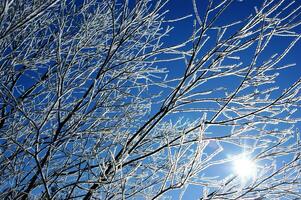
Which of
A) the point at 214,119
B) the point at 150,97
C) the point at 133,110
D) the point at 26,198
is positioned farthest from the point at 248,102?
the point at 26,198

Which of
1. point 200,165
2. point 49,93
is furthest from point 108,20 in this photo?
point 200,165

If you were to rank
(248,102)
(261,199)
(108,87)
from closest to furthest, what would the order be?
(261,199)
(248,102)
(108,87)

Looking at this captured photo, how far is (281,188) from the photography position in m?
2.32

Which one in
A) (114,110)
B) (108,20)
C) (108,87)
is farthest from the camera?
(108,20)

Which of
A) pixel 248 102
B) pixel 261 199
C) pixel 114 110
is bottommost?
pixel 261 199

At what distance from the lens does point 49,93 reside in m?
3.75

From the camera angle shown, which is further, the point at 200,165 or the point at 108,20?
the point at 108,20

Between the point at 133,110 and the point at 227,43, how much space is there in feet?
5.36

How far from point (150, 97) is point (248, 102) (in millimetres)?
1200

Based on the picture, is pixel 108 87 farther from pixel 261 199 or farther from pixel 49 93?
pixel 261 199

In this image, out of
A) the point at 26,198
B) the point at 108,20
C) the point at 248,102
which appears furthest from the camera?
the point at 108,20

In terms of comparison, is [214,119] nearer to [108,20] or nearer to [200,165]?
[200,165]

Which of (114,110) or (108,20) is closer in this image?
(114,110)

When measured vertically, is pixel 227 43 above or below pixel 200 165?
above
